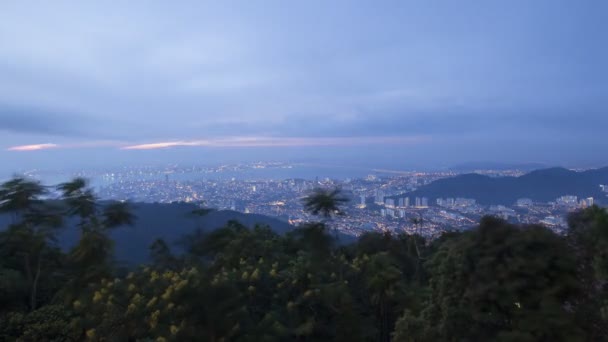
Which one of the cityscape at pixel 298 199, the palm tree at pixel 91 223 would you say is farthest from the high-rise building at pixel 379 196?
the palm tree at pixel 91 223

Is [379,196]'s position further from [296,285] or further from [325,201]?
[296,285]

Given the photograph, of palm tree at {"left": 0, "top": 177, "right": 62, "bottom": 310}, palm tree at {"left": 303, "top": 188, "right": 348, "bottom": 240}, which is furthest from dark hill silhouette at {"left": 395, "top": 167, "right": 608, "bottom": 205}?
palm tree at {"left": 0, "top": 177, "right": 62, "bottom": 310}

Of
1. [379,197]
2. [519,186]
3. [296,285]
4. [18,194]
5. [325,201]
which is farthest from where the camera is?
[379,197]

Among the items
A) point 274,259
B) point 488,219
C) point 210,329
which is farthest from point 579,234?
point 274,259

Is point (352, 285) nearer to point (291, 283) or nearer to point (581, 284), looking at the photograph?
point (291, 283)

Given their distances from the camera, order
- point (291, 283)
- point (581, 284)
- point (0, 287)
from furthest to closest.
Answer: point (0, 287), point (291, 283), point (581, 284)

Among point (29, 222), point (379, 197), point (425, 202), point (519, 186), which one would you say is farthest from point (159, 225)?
point (519, 186)

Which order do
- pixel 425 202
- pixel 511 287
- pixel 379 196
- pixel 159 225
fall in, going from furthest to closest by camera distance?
pixel 379 196
pixel 425 202
pixel 159 225
pixel 511 287
